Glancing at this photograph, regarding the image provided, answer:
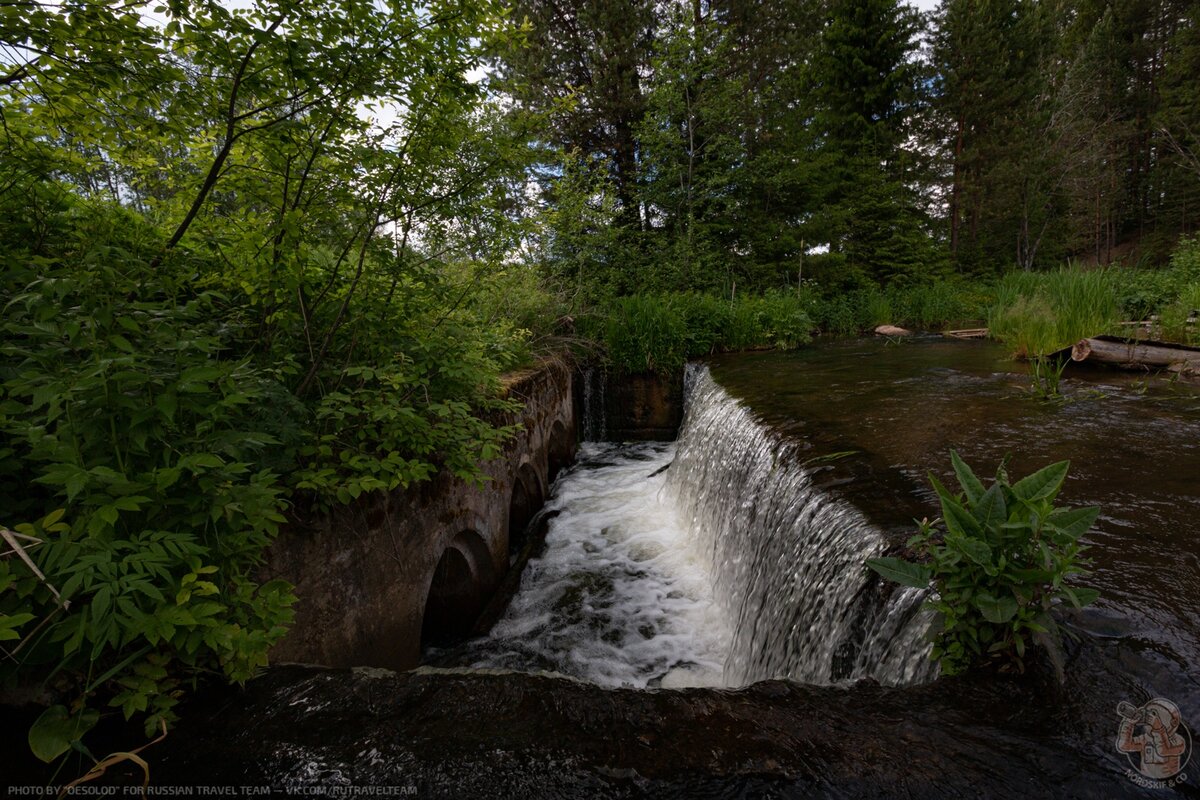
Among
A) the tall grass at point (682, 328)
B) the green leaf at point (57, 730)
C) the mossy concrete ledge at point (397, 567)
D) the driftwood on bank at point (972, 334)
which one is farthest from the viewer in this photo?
the driftwood on bank at point (972, 334)

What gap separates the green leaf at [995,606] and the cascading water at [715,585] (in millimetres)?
352

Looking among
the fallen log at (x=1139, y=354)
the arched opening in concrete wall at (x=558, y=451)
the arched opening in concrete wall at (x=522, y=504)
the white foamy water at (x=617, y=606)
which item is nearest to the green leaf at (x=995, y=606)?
the white foamy water at (x=617, y=606)

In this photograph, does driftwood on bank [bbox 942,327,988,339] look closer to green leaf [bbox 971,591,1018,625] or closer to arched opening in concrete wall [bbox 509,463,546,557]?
arched opening in concrete wall [bbox 509,463,546,557]

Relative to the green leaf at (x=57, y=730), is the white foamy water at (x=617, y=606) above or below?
below

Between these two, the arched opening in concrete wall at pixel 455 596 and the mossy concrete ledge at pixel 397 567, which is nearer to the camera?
the mossy concrete ledge at pixel 397 567

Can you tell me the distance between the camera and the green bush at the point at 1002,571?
1.45 metres

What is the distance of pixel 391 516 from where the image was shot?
342 centimetres

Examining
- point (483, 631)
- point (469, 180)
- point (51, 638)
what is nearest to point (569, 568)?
point (483, 631)

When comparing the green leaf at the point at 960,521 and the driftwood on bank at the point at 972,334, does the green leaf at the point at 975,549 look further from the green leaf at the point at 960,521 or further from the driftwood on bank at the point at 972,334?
the driftwood on bank at the point at 972,334

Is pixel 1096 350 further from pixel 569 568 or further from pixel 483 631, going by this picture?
pixel 483 631

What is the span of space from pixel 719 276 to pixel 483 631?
37.4 ft

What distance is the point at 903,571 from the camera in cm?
168

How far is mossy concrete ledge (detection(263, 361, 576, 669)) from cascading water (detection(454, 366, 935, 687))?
0.45 meters

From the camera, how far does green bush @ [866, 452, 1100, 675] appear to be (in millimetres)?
1451
